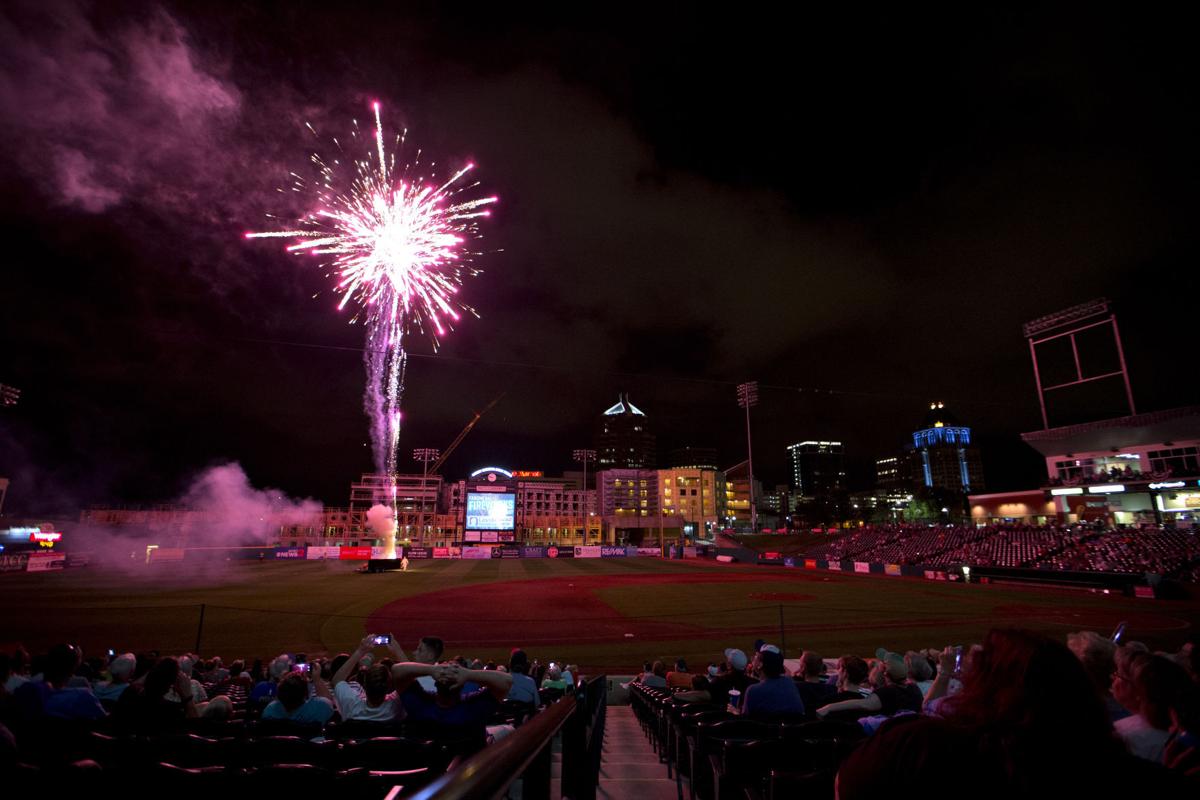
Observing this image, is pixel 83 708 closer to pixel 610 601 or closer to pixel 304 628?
pixel 304 628

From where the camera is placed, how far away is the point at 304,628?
77.4 feet

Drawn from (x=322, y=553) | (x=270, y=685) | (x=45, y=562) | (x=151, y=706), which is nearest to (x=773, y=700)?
(x=151, y=706)

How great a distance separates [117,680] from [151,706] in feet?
11.8

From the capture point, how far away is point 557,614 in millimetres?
28562

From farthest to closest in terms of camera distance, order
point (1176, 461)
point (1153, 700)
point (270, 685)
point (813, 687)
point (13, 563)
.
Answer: point (13, 563) → point (1176, 461) → point (270, 685) → point (813, 687) → point (1153, 700)

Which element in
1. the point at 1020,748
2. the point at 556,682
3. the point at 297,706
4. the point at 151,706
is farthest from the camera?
the point at 556,682

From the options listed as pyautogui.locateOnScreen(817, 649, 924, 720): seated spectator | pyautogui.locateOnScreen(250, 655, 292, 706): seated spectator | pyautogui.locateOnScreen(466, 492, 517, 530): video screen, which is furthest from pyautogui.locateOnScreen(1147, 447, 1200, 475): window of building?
pyautogui.locateOnScreen(466, 492, 517, 530): video screen

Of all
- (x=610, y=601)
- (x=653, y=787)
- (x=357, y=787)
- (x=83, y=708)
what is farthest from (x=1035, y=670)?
(x=610, y=601)

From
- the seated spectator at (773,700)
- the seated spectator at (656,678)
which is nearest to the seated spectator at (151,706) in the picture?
the seated spectator at (773,700)

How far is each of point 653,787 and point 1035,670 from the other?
19.4 ft

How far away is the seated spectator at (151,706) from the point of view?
4707 mm

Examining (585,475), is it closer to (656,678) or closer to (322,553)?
(322,553)

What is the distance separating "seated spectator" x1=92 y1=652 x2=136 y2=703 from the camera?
699 cm

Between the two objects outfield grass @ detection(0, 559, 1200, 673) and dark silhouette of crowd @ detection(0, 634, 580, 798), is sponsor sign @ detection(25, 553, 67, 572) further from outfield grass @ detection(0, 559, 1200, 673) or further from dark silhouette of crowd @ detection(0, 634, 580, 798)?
dark silhouette of crowd @ detection(0, 634, 580, 798)
